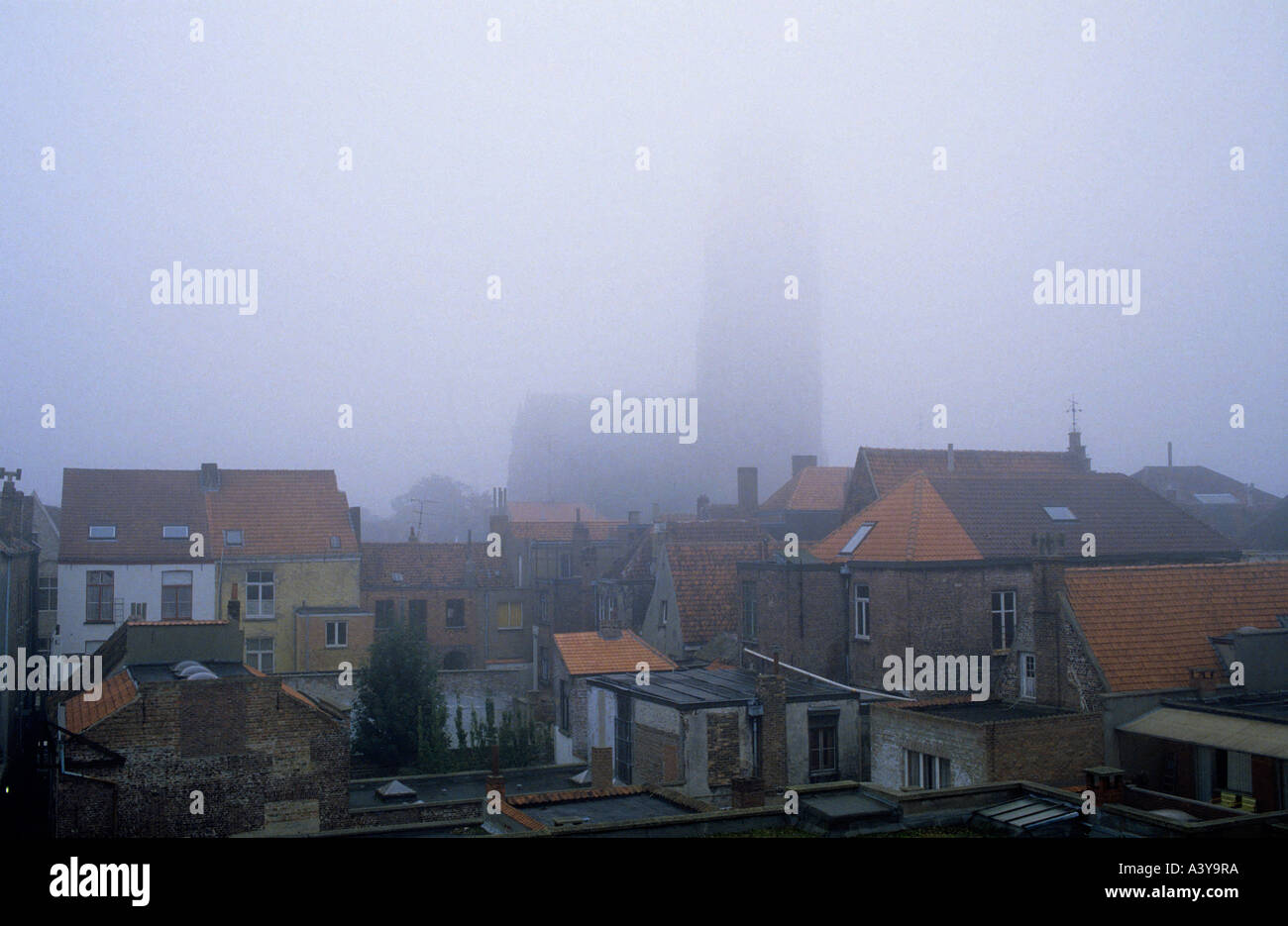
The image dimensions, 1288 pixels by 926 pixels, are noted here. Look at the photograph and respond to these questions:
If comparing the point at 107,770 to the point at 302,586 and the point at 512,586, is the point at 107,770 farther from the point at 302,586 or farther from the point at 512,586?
the point at 512,586

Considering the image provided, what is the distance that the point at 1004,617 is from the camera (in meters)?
25.9

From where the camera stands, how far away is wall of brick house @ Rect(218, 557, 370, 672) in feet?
131

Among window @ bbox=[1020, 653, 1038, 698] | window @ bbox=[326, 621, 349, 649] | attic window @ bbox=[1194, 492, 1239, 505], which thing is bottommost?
window @ bbox=[326, 621, 349, 649]

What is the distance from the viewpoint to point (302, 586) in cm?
4134

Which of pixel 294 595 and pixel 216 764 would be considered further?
pixel 294 595

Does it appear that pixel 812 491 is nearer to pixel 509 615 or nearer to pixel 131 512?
pixel 509 615

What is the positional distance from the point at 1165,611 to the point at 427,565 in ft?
106

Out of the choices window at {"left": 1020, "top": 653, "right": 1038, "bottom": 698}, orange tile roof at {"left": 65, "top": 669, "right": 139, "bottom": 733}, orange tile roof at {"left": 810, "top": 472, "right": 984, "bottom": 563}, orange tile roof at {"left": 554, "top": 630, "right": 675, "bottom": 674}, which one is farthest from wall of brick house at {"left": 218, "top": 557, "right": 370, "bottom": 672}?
window at {"left": 1020, "top": 653, "right": 1038, "bottom": 698}

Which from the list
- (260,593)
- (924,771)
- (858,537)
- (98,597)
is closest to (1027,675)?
(924,771)

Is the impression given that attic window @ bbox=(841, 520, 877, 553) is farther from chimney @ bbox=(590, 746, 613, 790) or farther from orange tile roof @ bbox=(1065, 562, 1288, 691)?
chimney @ bbox=(590, 746, 613, 790)

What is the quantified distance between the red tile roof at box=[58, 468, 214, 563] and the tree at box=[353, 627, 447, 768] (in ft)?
37.8

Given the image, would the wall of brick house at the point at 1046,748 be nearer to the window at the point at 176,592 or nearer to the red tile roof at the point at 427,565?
A: the red tile roof at the point at 427,565
